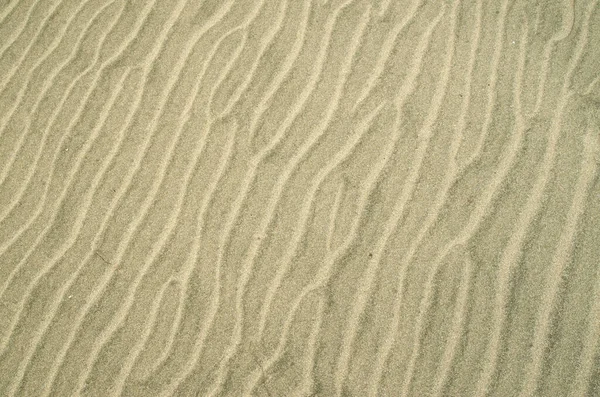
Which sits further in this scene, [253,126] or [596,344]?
[253,126]

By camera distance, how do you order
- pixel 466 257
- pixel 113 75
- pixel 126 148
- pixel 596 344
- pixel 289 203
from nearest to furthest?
1. pixel 596 344
2. pixel 466 257
3. pixel 289 203
4. pixel 126 148
5. pixel 113 75

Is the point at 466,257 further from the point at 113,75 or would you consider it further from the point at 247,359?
the point at 113,75

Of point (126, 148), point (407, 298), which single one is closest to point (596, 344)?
point (407, 298)

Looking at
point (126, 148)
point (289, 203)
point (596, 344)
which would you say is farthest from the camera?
point (126, 148)

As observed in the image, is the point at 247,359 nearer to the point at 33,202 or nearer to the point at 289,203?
the point at 289,203

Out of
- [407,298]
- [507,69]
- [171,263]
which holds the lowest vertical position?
[171,263]

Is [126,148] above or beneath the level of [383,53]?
beneath
